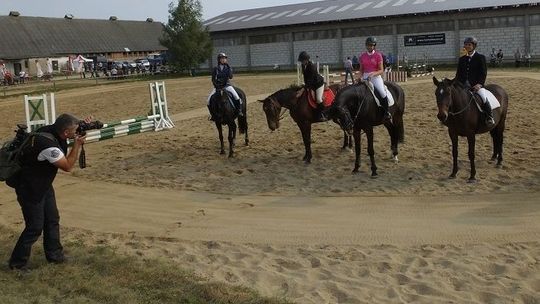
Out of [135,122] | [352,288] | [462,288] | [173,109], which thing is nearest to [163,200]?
[352,288]

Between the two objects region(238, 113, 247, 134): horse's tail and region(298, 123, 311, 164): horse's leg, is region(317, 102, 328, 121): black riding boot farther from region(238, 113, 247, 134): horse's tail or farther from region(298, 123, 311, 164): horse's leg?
region(238, 113, 247, 134): horse's tail

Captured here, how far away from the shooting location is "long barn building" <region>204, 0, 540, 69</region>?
41156mm

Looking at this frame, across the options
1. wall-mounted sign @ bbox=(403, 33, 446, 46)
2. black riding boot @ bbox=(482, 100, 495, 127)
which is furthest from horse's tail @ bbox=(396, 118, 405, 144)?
wall-mounted sign @ bbox=(403, 33, 446, 46)

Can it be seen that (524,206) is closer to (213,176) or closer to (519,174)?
(519,174)

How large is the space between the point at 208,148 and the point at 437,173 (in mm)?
5906

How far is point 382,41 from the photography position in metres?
46.8

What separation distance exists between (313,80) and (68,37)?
62.8 meters

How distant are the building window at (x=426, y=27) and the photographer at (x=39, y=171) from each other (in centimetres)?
4119

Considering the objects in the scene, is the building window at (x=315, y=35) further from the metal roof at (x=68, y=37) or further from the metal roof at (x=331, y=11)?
the metal roof at (x=68, y=37)

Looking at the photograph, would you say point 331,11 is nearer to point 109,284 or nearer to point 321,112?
point 321,112

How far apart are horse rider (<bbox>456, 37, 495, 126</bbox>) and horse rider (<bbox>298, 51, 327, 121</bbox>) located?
284 cm

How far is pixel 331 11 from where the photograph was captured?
53594 mm

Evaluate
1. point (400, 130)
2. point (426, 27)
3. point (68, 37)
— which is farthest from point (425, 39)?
point (68, 37)

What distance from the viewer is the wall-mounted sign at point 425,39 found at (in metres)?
43.6
